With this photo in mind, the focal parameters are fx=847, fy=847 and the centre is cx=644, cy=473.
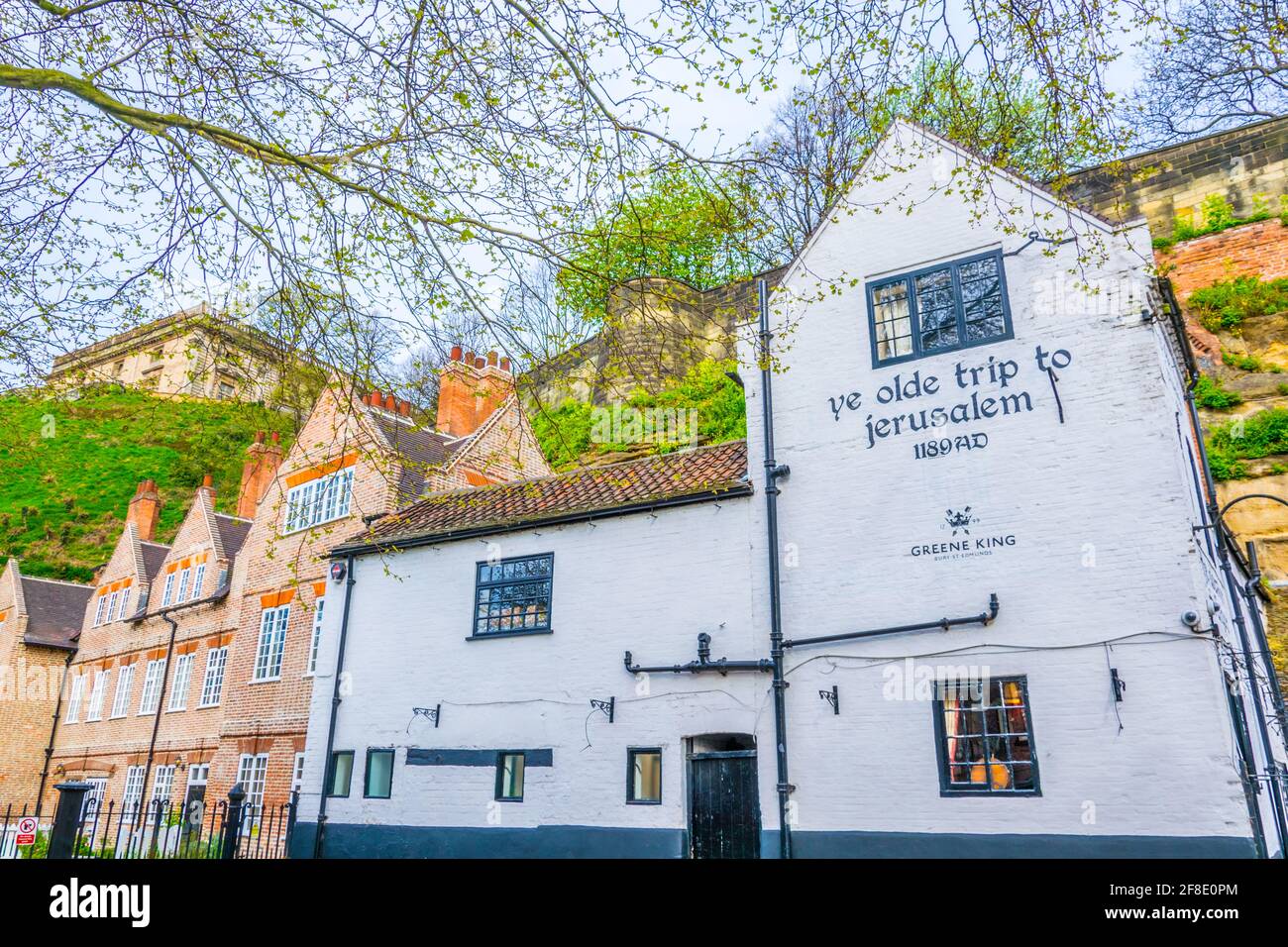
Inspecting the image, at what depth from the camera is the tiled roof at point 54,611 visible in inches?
1364

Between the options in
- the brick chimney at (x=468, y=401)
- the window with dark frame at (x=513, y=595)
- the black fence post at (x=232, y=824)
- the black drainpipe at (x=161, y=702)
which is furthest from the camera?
the black drainpipe at (x=161, y=702)

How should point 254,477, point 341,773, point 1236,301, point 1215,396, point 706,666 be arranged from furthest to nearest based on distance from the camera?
1. point 254,477
2. point 1236,301
3. point 1215,396
4. point 341,773
5. point 706,666

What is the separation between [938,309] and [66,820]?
43.3 feet

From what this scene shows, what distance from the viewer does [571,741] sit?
1412 cm

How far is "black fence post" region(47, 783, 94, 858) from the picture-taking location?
8.55 meters

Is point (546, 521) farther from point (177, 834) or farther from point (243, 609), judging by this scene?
point (243, 609)

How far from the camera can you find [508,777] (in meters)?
14.6

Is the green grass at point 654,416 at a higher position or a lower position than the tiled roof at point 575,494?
higher

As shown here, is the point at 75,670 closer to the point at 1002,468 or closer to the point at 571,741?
the point at 571,741

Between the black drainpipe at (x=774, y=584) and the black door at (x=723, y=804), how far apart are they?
53cm

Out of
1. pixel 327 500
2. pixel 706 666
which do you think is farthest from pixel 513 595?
pixel 327 500
